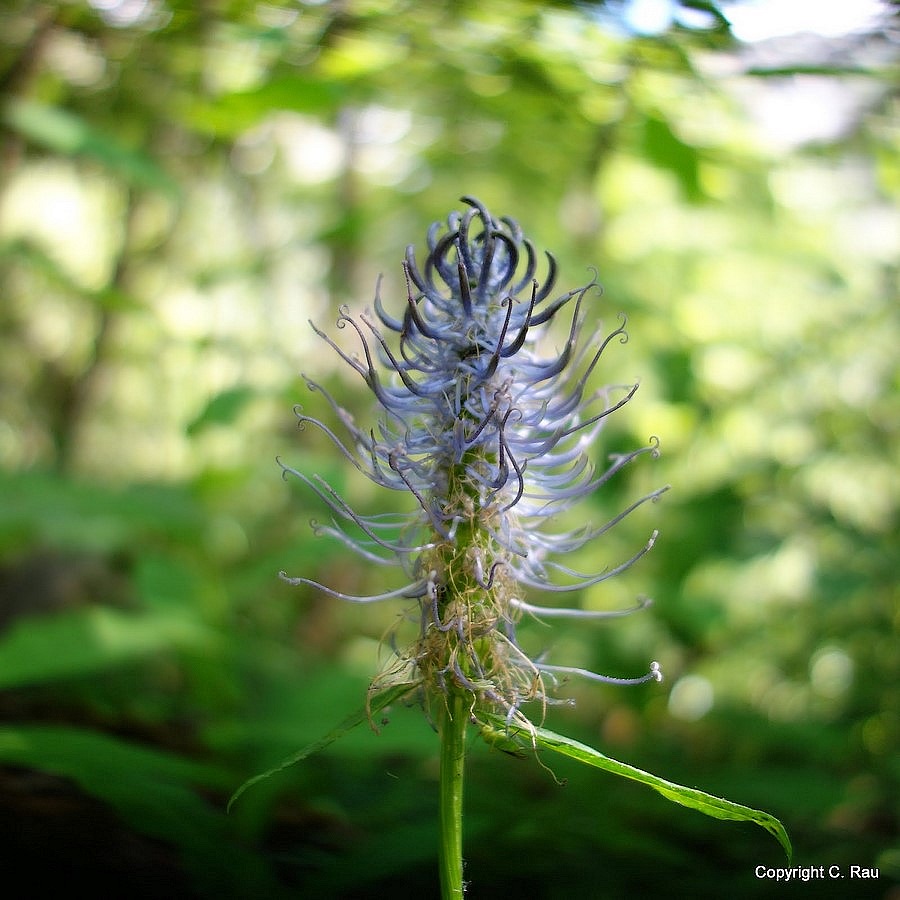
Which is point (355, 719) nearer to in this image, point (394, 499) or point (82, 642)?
point (82, 642)

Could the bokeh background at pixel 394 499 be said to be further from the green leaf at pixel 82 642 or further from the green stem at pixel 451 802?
the green stem at pixel 451 802

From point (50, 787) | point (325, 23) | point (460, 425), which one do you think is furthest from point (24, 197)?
point (460, 425)

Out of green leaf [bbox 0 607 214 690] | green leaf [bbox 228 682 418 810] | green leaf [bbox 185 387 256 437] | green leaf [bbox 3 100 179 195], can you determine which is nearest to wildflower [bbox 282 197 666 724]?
green leaf [bbox 228 682 418 810]

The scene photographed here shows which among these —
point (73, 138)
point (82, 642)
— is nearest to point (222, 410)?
point (82, 642)

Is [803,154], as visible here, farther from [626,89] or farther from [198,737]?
[198,737]

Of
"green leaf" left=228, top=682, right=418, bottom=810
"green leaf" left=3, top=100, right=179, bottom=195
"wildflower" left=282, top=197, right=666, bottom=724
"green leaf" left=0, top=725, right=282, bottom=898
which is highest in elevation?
"green leaf" left=3, top=100, right=179, bottom=195

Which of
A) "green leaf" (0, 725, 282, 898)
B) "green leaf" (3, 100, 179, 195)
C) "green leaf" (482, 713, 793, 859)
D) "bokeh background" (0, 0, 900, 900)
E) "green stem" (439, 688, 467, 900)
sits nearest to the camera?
"green leaf" (482, 713, 793, 859)

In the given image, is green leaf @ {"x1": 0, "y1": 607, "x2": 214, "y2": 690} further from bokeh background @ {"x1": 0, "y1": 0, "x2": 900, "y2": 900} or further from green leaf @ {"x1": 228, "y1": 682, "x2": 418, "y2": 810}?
green leaf @ {"x1": 228, "y1": 682, "x2": 418, "y2": 810}
